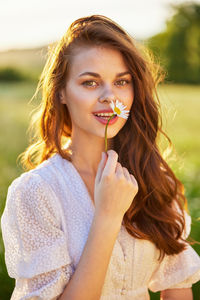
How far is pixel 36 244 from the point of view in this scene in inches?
88.1

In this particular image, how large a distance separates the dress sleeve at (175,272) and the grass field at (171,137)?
688 mm

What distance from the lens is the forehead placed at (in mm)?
2361

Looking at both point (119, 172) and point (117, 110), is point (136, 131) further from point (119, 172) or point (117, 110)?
point (119, 172)

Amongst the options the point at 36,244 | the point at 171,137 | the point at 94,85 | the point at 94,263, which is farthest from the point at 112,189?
the point at 171,137

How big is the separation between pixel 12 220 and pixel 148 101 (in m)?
1.09

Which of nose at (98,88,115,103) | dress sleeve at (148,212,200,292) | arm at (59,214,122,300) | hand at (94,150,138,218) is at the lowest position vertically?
dress sleeve at (148,212,200,292)

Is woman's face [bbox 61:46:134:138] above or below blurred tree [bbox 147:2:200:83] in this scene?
above

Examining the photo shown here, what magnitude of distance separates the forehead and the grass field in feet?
1.96

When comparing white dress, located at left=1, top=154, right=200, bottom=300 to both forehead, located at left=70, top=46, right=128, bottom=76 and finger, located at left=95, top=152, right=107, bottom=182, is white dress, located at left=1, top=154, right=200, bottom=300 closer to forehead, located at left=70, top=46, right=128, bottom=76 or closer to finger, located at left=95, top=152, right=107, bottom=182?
finger, located at left=95, top=152, right=107, bottom=182

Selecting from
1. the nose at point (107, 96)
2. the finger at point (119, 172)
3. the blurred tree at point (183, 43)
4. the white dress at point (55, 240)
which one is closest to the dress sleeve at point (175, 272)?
the white dress at point (55, 240)

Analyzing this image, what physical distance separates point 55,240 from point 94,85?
863 millimetres

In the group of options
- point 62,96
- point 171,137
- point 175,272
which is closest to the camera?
point 62,96

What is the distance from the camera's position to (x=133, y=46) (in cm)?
254

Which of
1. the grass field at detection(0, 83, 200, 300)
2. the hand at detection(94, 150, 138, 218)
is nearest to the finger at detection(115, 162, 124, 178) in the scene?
the hand at detection(94, 150, 138, 218)
